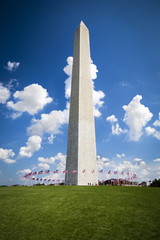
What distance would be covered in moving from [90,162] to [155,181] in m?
12.6

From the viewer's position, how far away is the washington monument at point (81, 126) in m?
34.5

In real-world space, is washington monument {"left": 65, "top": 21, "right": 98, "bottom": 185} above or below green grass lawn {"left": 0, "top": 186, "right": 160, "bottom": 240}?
above

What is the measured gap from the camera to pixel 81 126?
3759 centimetres

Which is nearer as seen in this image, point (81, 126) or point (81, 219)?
point (81, 219)

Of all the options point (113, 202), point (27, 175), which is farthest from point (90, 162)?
point (113, 202)

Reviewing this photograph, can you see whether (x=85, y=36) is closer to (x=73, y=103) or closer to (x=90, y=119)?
(x=73, y=103)

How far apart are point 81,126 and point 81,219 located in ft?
89.7

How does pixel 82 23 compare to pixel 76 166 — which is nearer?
pixel 76 166

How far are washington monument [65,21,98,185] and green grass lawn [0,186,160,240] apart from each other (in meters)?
18.8

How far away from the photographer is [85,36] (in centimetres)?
4972

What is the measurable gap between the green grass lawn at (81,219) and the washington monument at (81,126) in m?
18.8

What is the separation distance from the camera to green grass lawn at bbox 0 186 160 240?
9031 mm

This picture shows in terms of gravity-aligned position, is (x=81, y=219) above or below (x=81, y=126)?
below

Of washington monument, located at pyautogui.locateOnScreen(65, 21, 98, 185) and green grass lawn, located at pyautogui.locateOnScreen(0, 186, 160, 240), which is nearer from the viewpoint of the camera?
green grass lawn, located at pyautogui.locateOnScreen(0, 186, 160, 240)
